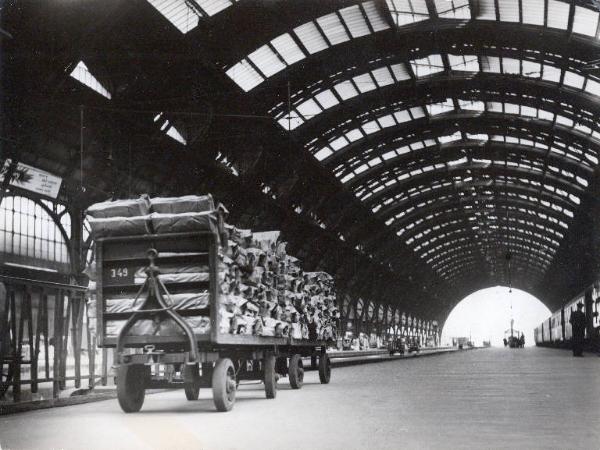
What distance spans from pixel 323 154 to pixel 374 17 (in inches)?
484

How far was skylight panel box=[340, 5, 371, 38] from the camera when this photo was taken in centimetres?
2480

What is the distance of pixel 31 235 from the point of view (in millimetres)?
21156

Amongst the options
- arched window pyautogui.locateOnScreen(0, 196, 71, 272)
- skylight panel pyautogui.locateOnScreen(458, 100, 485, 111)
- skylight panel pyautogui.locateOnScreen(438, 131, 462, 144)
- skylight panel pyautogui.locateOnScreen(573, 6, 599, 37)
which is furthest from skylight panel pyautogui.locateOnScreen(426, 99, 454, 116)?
arched window pyautogui.locateOnScreen(0, 196, 71, 272)

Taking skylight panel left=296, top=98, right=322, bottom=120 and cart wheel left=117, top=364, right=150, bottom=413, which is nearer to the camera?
cart wheel left=117, top=364, right=150, bottom=413

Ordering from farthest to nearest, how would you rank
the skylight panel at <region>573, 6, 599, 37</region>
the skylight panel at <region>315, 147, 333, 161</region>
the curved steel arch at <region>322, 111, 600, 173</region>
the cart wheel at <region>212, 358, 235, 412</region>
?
the skylight panel at <region>315, 147, 333, 161</region> < the curved steel arch at <region>322, 111, 600, 173</region> < the skylight panel at <region>573, 6, 599, 37</region> < the cart wheel at <region>212, 358, 235, 412</region>

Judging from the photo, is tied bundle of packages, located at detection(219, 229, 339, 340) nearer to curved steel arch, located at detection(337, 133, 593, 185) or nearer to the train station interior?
the train station interior

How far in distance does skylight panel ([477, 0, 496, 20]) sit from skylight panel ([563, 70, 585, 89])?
16.9 ft

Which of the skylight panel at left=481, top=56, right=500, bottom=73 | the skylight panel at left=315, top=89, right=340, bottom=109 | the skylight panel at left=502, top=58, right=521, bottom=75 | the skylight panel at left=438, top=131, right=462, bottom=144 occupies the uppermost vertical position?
the skylight panel at left=481, top=56, right=500, bottom=73

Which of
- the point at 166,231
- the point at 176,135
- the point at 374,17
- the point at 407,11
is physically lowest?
the point at 166,231

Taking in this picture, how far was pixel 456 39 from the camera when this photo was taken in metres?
25.9

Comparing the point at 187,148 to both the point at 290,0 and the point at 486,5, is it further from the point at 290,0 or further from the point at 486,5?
the point at 486,5

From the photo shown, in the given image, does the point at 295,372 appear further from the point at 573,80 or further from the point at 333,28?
the point at 573,80

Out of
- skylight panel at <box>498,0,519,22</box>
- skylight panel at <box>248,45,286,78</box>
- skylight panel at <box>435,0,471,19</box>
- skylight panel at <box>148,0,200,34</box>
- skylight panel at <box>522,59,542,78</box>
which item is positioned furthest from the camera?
skylight panel at <box>522,59,542,78</box>

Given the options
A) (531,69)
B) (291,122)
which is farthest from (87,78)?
(531,69)
